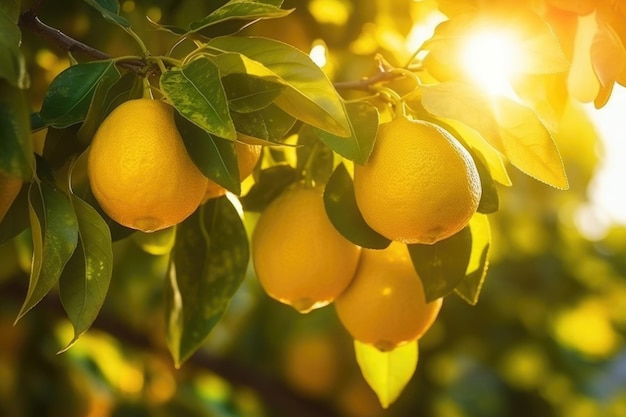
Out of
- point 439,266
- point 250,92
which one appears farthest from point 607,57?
point 250,92

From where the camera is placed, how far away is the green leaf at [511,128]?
716mm

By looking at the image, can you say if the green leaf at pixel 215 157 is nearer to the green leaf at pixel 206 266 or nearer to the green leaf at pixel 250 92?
the green leaf at pixel 250 92

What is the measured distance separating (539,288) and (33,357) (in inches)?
51.4

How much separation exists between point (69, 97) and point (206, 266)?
10.9 inches

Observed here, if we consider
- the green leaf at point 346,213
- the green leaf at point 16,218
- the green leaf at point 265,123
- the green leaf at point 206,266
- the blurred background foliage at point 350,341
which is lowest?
the blurred background foliage at point 350,341

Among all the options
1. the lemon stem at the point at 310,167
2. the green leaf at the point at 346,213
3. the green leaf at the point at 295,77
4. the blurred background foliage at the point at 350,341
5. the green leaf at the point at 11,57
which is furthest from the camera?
the blurred background foliage at the point at 350,341

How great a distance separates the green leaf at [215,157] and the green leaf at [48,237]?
9 centimetres

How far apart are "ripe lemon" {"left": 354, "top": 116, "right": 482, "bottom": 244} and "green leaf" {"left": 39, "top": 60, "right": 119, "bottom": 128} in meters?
0.21

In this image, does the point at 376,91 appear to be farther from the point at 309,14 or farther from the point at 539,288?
the point at 539,288

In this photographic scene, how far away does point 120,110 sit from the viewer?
0.67m

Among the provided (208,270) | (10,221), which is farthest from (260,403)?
(10,221)

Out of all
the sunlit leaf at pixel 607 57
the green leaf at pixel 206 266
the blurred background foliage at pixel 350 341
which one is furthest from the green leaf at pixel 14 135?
the blurred background foliage at pixel 350 341

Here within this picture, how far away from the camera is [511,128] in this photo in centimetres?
73

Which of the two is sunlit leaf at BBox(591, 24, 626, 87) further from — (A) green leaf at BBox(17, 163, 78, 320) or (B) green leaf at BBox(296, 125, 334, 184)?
(A) green leaf at BBox(17, 163, 78, 320)
